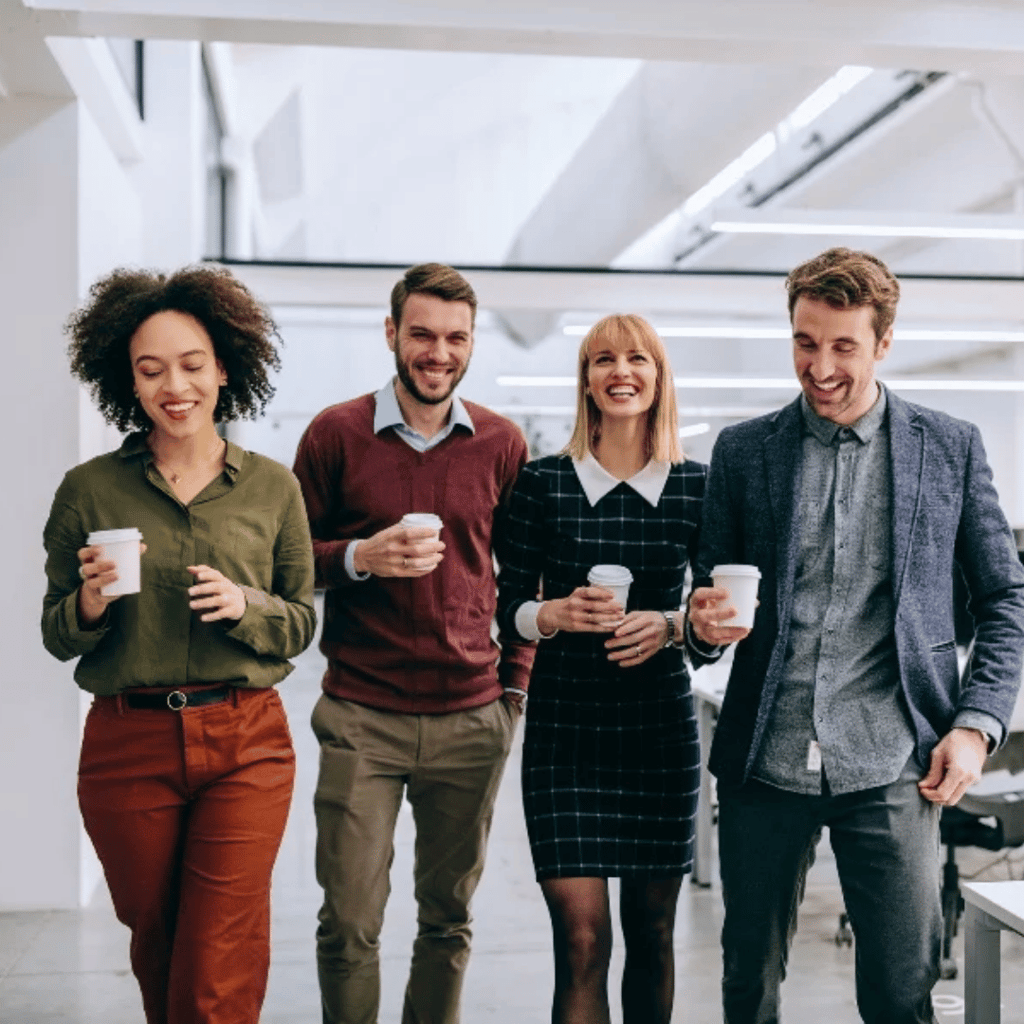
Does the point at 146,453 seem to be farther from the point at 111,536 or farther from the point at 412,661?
the point at 412,661

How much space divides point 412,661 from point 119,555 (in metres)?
0.71

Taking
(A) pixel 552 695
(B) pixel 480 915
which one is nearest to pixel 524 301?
(B) pixel 480 915

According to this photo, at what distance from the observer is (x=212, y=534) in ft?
6.39

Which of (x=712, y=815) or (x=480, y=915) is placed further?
(x=712, y=815)

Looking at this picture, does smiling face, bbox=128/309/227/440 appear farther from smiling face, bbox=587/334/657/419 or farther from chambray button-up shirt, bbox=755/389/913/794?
chambray button-up shirt, bbox=755/389/913/794

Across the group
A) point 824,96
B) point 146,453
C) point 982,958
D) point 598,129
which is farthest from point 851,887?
point 824,96

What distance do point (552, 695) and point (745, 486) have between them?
1.74ft

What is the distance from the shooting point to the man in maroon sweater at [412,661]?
7.60 feet

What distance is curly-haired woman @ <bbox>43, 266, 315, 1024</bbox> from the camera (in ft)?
6.22

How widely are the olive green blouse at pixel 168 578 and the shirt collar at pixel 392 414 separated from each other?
1.30 ft

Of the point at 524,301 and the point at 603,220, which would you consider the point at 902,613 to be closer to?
the point at 524,301

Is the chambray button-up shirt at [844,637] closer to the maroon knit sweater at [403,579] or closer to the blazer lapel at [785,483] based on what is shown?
the blazer lapel at [785,483]

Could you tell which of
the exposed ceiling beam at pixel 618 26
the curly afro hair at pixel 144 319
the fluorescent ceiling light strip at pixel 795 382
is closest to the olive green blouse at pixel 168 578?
the curly afro hair at pixel 144 319

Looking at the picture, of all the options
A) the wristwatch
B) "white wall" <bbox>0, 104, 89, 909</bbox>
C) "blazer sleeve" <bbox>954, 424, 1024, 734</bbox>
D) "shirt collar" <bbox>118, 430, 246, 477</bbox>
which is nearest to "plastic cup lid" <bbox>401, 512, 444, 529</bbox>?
"shirt collar" <bbox>118, 430, 246, 477</bbox>
